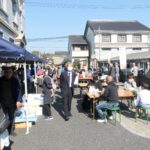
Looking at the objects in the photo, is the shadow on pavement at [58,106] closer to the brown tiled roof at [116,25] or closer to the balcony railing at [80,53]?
the brown tiled roof at [116,25]

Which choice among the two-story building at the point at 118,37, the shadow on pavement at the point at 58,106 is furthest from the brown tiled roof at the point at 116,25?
the shadow on pavement at the point at 58,106

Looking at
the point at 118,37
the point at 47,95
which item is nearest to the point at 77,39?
the point at 118,37

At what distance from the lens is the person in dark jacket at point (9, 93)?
812 cm

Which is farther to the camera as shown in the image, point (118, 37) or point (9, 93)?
point (118, 37)

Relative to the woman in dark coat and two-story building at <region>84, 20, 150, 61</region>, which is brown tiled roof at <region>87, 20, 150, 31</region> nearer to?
two-story building at <region>84, 20, 150, 61</region>

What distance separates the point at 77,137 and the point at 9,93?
2085 mm

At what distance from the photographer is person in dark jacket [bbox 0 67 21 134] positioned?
8125 mm

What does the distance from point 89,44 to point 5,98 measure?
61.6 meters

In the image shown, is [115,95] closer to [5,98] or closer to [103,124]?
[103,124]

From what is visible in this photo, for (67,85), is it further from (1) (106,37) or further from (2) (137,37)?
(2) (137,37)

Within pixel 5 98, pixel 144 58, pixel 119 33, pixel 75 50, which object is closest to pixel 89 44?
pixel 75 50

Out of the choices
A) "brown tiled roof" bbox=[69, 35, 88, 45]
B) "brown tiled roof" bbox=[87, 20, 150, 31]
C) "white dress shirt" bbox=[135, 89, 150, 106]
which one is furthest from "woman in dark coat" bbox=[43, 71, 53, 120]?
"brown tiled roof" bbox=[69, 35, 88, 45]

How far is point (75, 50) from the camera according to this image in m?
69.6

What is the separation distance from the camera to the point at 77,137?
8.98 m
